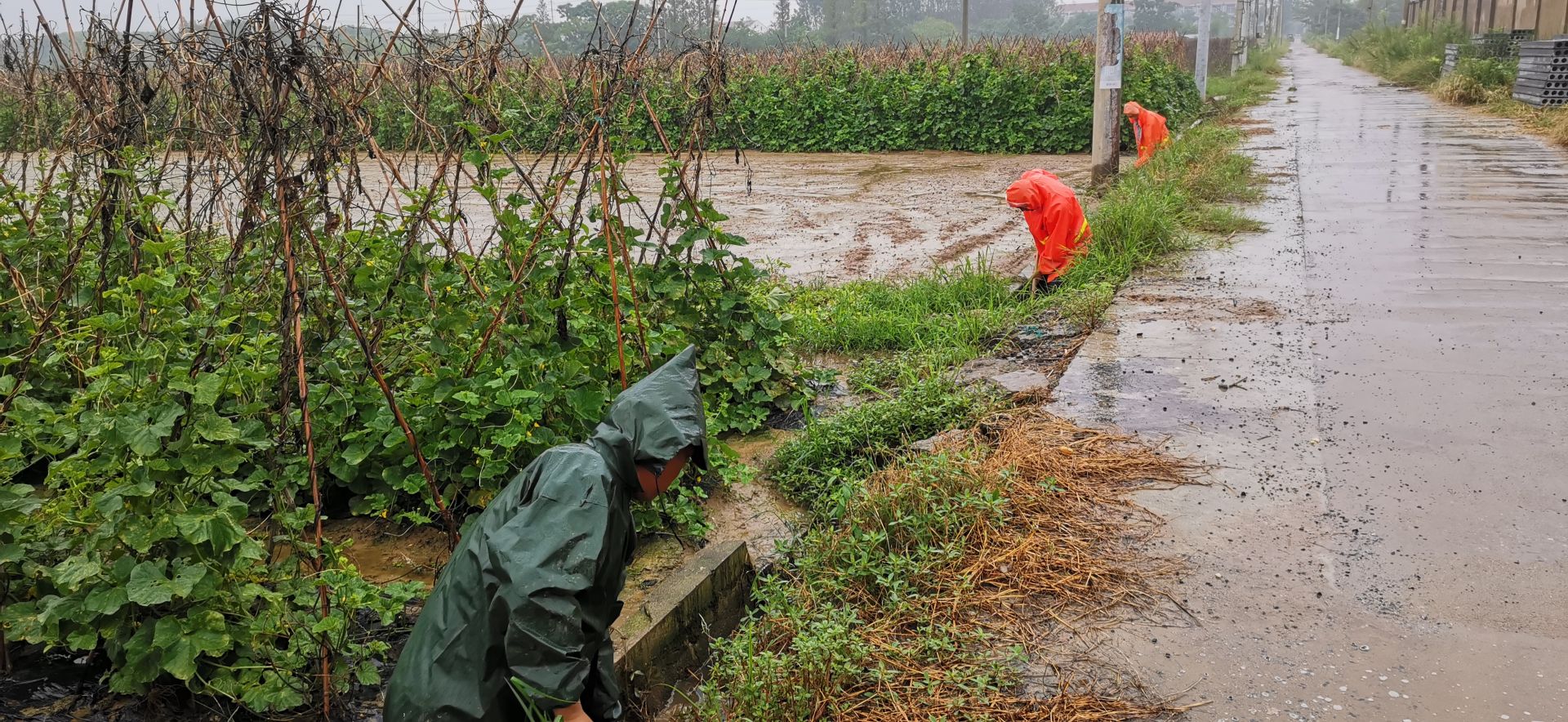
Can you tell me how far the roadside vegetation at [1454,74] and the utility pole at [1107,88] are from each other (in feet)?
25.4

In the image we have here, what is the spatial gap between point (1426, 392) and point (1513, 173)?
9.33 m

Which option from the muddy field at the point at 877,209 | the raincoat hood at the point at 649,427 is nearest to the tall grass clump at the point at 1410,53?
the muddy field at the point at 877,209

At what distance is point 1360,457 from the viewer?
15.9ft

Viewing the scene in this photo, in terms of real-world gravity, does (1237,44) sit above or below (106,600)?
above

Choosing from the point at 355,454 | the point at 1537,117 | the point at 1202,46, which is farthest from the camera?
the point at 1202,46

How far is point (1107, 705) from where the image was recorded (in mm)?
3211

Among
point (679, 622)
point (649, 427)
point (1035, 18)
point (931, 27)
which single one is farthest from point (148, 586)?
point (1035, 18)

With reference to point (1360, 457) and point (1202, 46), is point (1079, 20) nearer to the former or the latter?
point (1202, 46)

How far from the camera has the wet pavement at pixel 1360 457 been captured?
11.0 feet

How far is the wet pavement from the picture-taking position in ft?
11.0

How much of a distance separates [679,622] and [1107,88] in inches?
416

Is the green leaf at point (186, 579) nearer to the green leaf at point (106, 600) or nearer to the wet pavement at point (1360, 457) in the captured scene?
the green leaf at point (106, 600)

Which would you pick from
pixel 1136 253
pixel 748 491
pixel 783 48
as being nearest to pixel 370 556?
pixel 748 491

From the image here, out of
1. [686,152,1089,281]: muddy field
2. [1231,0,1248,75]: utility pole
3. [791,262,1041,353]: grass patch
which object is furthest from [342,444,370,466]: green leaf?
[1231,0,1248,75]: utility pole
